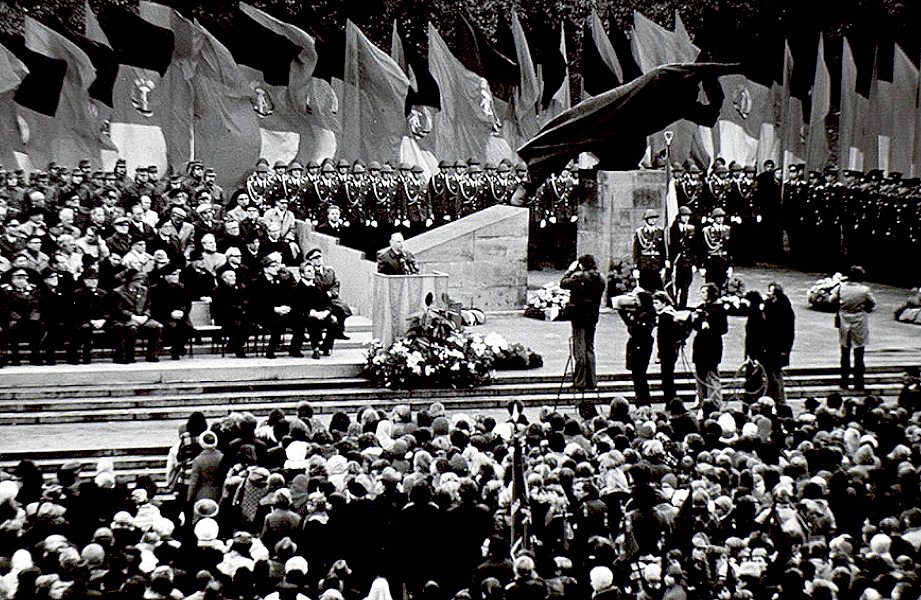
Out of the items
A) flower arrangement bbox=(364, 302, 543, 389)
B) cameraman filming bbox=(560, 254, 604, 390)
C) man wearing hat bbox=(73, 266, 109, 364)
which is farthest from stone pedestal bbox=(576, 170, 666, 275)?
man wearing hat bbox=(73, 266, 109, 364)

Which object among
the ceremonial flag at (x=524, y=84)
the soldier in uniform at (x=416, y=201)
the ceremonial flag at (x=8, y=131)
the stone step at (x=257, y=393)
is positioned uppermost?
the ceremonial flag at (x=524, y=84)

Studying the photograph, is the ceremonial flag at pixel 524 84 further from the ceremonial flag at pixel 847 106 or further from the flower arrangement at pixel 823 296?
the flower arrangement at pixel 823 296

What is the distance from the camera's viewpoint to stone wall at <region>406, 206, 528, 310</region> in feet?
82.6

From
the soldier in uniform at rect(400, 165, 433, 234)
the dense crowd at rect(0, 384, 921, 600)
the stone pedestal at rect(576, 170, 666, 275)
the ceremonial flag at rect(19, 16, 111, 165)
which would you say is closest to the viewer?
A: the dense crowd at rect(0, 384, 921, 600)

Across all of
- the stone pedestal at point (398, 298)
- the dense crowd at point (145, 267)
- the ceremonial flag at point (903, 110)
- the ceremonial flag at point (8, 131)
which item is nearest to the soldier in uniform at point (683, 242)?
the stone pedestal at point (398, 298)

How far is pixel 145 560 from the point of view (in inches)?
422

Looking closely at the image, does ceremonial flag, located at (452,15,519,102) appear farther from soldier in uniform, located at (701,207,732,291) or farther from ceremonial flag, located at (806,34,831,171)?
soldier in uniform, located at (701,207,732,291)

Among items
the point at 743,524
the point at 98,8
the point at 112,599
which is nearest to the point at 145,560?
the point at 112,599

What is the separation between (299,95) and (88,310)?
35.4ft

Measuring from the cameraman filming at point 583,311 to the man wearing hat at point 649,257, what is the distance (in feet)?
18.7

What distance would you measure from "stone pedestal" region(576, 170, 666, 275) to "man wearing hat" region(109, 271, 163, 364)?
9797 millimetres

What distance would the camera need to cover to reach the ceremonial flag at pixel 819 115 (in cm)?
3203

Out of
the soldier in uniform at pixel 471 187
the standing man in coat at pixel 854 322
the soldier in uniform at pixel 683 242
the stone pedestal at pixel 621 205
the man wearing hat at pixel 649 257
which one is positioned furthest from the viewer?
the soldier in uniform at pixel 471 187

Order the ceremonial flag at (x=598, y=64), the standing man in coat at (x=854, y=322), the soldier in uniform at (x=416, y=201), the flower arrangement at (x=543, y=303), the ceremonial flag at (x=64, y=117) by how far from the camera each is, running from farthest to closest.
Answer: the ceremonial flag at (x=598, y=64) → the soldier in uniform at (x=416, y=201) → the ceremonial flag at (x=64, y=117) → the flower arrangement at (x=543, y=303) → the standing man in coat at (x=854, y=322)
